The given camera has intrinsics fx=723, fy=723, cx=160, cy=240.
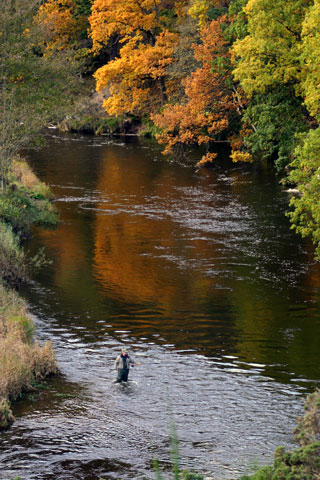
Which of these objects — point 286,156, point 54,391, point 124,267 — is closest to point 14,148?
point 124,267

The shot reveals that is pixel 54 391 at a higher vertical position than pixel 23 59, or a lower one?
lower

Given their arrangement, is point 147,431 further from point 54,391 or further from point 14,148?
point 14,148

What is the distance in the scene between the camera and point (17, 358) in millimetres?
20203

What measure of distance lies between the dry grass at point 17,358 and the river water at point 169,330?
50 cm

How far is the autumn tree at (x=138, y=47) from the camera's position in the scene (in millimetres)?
66875

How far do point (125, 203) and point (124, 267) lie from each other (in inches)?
502

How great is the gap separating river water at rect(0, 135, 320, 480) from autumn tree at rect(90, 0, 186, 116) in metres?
22.4

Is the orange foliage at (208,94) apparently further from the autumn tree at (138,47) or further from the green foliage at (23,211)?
the green foliage at (23,211)

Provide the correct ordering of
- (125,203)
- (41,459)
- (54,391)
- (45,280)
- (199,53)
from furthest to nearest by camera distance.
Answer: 1. (199,53)
2. (125,203)
3. (45,280)
4. (54,391)
5. (41,459)

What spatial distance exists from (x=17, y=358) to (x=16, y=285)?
986cm

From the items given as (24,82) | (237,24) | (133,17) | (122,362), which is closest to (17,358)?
(122,362)

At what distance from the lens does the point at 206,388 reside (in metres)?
20.5

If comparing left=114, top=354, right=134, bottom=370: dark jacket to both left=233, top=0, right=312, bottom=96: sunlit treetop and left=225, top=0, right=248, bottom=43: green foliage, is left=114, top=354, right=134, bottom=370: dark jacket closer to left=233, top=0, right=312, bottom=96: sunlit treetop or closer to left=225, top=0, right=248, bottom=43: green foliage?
left=233, top=0, right=312, bottom=96: sunlit treetop

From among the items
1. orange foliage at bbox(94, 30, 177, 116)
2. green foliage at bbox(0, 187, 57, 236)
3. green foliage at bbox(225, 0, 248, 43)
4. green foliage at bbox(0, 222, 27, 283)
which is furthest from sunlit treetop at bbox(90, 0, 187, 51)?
green foliage at bbox(0, 222, 27, 283)
